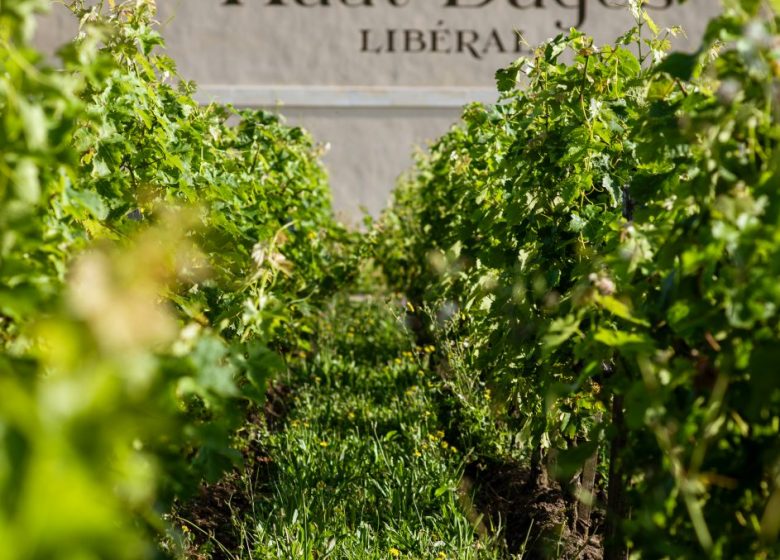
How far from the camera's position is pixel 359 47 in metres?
9.17

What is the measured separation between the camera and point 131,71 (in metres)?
2.89

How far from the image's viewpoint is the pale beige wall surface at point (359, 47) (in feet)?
30.0

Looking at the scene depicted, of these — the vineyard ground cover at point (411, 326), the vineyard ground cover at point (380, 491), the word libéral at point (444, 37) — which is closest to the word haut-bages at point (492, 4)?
the word libéral at point (444, 37)

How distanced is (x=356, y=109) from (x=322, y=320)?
3.90 meters

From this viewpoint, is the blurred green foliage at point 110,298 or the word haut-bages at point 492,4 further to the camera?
the word haut-bages at point 492,4

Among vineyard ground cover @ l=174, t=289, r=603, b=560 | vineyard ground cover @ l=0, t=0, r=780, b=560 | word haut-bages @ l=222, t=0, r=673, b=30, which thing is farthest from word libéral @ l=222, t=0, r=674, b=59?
vineyard ground cover @ l=174, t=289, r=603, b=560

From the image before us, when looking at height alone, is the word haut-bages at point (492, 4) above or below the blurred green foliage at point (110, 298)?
above

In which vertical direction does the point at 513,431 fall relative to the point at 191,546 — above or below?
above

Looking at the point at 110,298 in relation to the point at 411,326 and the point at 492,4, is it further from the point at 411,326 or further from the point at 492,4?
the point at 492,4

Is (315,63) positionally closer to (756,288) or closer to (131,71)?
(131,71)

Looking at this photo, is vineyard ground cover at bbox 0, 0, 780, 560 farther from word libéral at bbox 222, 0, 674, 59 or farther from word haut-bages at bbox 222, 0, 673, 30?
word haut-bages at bbox 222, 0, 673, 30

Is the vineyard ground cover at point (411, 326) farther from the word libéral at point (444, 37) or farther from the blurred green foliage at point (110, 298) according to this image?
the word libéral at point (444, 37)

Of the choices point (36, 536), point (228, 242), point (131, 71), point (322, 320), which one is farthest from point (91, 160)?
point (322, 320)

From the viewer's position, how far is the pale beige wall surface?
914 cm
